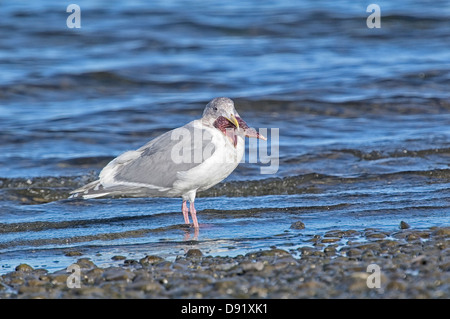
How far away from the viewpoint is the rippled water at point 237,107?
667 centimetres

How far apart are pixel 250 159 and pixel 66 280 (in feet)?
16.4

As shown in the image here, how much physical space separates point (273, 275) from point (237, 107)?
775 centimetres

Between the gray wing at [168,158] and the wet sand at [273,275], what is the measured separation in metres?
1.16

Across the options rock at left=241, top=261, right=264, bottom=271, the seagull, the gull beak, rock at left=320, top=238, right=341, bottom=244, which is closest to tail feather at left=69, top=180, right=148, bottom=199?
the seagull

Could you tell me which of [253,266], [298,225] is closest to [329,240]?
[298,225]

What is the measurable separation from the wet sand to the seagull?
3.68ft

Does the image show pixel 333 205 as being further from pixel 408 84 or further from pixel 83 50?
pixel 83 50

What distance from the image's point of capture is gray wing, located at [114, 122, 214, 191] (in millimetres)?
6418

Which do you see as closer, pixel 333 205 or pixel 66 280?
pixel 66 280

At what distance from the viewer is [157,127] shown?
1117cm

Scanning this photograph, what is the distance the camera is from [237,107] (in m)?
12.3

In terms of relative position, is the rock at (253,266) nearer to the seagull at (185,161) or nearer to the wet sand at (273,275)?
the wet sand at (273,275)
